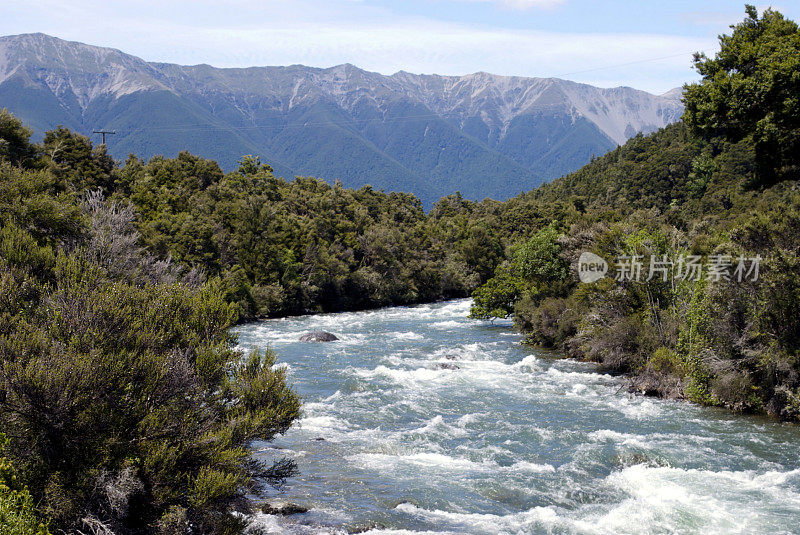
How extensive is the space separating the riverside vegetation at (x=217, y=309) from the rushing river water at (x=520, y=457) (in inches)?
110

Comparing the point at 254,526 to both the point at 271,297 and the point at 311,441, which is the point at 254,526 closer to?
the point at 311,441

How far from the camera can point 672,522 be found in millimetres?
15992

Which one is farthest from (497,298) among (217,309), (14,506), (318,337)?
(14,506)

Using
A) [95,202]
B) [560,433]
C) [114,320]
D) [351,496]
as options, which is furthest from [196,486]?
[95,202]

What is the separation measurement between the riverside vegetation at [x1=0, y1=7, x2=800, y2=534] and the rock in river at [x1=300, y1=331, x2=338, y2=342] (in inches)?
474

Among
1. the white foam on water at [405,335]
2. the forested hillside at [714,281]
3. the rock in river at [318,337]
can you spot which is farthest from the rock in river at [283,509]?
the white foam on water at [405,335]

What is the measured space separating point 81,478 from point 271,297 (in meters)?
47.9

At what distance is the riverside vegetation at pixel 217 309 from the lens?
1214cm

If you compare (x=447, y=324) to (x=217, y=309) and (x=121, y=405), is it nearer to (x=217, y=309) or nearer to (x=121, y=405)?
(x=217, y=309)

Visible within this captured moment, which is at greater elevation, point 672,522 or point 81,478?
point 81,478

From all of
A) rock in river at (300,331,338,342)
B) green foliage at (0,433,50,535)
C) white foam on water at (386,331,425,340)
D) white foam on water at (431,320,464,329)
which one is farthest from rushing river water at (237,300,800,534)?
white foam on water at (431,320,464,329)

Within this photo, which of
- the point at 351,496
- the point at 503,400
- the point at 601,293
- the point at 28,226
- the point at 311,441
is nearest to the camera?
the point at 351,496

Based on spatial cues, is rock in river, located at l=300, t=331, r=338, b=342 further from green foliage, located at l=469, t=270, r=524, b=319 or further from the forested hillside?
the forested hillside

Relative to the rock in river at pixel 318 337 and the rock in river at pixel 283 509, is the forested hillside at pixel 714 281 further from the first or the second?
the rock in river at pixel 283 509
